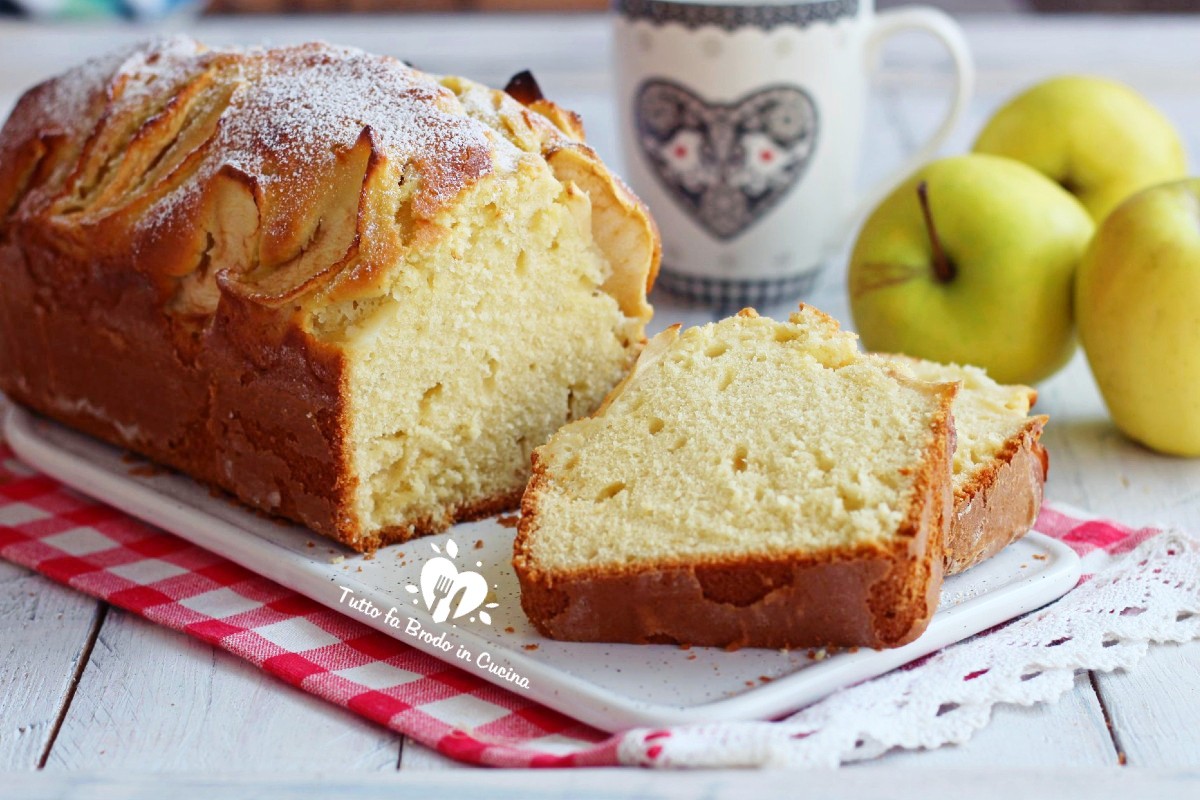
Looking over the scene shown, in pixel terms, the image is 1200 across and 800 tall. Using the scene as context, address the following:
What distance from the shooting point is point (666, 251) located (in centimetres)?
357

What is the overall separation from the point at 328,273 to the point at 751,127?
153 cm

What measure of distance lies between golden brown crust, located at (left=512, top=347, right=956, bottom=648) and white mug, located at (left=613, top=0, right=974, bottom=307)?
1546 millimetres

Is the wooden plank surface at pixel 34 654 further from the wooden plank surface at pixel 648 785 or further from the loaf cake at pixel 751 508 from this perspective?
the loaf cake at pixel 751 508

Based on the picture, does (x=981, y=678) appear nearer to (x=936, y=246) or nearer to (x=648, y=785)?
(x=648, y=785)

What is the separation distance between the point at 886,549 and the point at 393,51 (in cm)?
395

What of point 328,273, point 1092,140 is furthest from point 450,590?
point 1092,140

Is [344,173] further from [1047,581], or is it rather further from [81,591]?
[1047,581]

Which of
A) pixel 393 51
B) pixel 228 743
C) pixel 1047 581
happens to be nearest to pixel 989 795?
pixel 1047 581

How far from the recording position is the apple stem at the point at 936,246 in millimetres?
2857

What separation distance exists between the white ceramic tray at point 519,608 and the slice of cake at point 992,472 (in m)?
0.05

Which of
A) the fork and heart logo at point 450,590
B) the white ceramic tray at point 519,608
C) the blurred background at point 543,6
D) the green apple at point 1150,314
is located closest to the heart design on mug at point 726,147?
the green apple at point 1150,314

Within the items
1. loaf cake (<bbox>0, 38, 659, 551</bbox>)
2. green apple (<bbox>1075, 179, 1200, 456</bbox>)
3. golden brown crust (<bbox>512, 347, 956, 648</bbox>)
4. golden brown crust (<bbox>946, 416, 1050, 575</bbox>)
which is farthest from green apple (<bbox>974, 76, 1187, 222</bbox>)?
golden brown crust (<bbox>512, 347, 956, 648</bbox>)

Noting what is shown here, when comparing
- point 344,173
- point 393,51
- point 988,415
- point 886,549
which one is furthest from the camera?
point 393,51

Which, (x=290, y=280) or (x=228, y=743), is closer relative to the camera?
(x=228, y=743)
